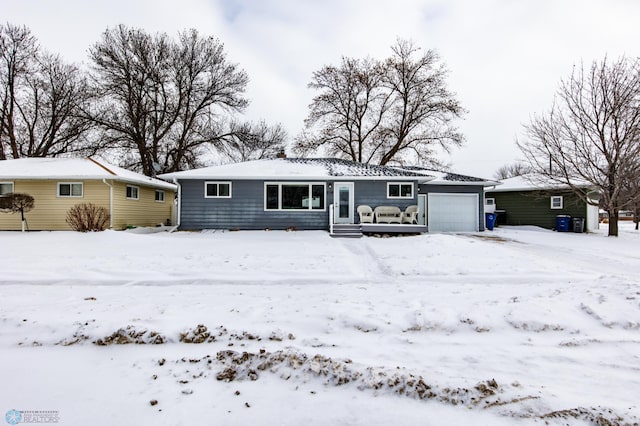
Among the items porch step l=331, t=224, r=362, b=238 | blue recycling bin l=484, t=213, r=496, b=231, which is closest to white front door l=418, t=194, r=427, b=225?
porch step l=331, t=224, r=362, b=238

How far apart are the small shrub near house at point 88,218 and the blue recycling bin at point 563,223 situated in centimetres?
2307

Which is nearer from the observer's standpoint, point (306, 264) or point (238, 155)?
point (306, 264)

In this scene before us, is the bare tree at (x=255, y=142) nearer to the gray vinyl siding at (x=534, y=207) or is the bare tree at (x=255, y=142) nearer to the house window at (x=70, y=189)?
the house window at (x=70, y=189)

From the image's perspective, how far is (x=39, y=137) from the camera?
70.5 feet

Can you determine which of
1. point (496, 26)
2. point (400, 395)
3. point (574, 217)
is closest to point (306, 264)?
point (400, 395)

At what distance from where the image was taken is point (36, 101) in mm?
20828

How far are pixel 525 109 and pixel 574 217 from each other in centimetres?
689

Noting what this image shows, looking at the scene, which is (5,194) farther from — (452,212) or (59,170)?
(452,212)

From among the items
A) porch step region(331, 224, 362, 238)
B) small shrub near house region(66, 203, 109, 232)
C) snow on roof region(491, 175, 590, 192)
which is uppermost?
snow on roof region(491, 175, 590, 192)

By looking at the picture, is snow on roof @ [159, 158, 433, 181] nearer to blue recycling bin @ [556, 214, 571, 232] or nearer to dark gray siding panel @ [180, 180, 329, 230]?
dark gray siding panel @ [180, 180, 329, 230]

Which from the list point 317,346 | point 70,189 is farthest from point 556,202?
point 70,189

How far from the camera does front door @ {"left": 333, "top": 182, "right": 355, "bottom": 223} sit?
14562mm

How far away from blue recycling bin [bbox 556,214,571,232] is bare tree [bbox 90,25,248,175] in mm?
21611

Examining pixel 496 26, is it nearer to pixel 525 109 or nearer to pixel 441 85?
pixel 525 109
